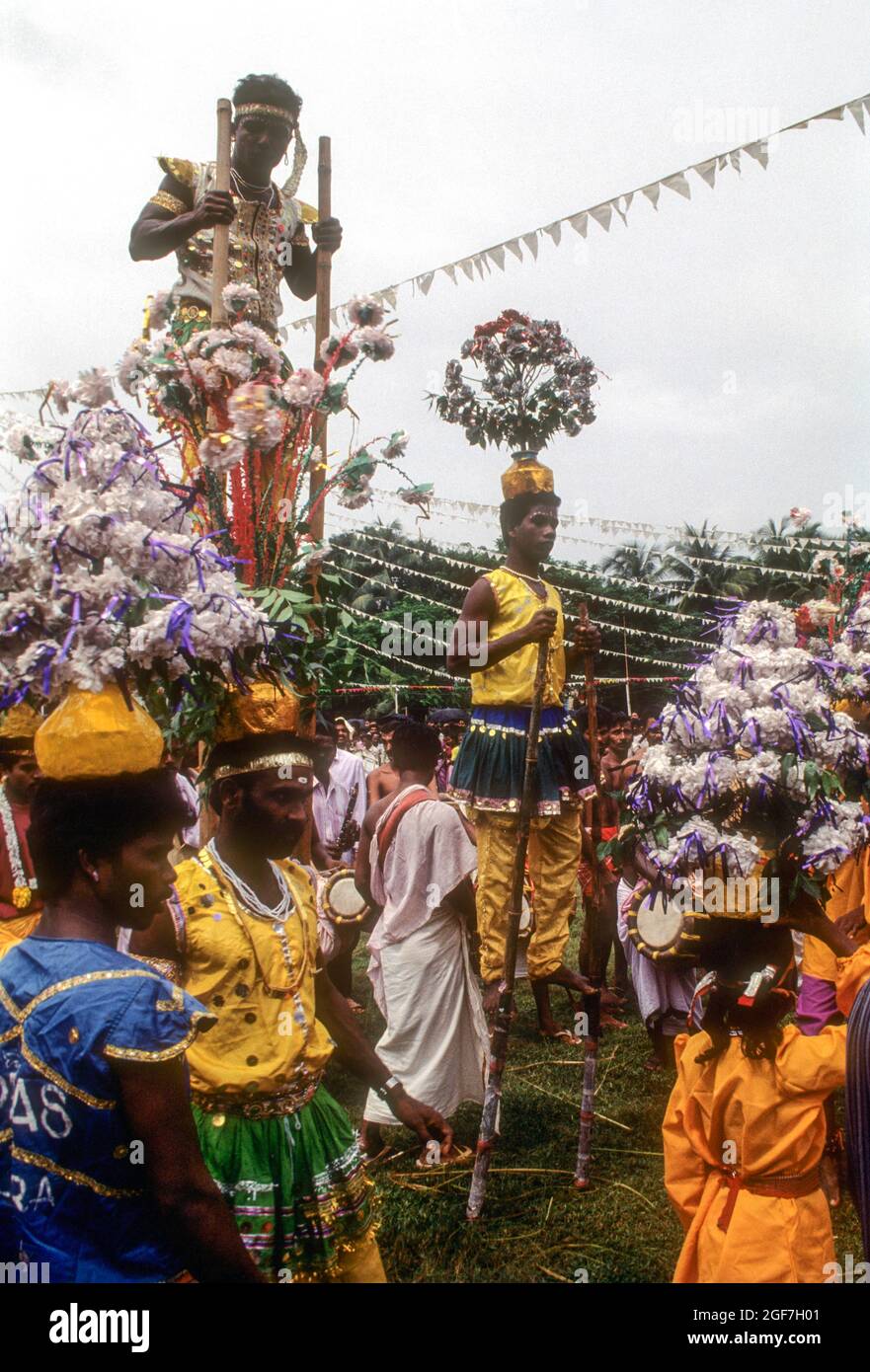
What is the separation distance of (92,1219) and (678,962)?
4577 millimetres

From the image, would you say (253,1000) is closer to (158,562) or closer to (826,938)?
(158,562)

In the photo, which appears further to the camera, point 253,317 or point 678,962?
point 678,962

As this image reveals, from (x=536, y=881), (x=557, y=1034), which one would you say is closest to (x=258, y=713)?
(x=536, y=881)

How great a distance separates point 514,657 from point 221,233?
2.22 m

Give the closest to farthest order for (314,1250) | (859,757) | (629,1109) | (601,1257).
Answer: (314,1250), (859,757), (601,1257), (629,1109)

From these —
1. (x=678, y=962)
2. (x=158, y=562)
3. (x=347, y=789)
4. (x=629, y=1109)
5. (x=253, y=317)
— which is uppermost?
(x=253, y=317)

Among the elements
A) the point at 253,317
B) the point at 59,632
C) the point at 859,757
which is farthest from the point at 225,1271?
the point at 253,317

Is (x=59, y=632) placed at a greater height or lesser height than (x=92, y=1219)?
greater

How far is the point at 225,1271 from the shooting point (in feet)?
6.45

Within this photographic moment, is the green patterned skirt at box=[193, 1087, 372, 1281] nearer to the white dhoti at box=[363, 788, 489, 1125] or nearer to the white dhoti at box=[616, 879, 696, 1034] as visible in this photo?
the white dhoti at box=[363, 788, 489, 1125]

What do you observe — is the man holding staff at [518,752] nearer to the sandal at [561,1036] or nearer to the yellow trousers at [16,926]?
the sandal at [561,1036]

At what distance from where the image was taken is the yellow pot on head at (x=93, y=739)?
209cm

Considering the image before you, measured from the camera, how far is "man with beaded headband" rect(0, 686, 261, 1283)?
191 centimetres

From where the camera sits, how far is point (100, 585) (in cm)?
213
